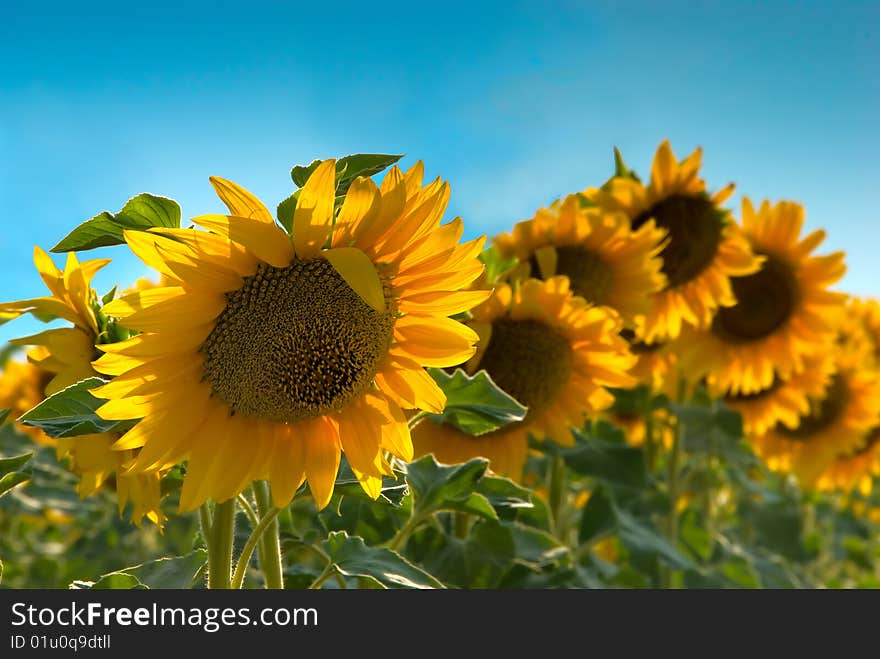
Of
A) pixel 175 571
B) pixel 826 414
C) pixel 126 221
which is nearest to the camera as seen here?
pixel 126 221

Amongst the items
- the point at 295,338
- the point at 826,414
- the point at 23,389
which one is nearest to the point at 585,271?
the point at 295,338

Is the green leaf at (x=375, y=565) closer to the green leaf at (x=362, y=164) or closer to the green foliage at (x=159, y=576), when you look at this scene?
the green foliage at (x=159, y=576)

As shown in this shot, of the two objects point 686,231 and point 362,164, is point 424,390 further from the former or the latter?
point 686,231

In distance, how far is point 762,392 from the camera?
11.0ft

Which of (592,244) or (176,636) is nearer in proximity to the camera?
(176,636)

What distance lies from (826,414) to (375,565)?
3.08m

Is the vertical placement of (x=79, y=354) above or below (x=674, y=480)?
above

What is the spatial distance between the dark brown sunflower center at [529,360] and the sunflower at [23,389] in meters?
1.74

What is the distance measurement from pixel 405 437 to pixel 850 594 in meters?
0.76

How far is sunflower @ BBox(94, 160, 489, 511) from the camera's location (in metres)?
1.09

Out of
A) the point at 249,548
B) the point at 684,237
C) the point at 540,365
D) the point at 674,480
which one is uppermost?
the point at 684,237

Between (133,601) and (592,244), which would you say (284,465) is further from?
(592,244)

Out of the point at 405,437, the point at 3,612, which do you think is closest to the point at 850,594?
the point at 405,437

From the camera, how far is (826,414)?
3.75 m
